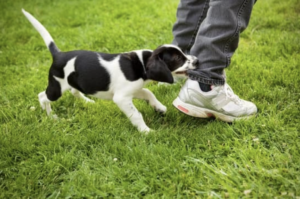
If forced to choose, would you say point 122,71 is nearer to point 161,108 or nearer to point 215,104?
point 161,108

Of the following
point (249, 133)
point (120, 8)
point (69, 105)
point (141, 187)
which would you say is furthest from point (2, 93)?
point (120, 8)

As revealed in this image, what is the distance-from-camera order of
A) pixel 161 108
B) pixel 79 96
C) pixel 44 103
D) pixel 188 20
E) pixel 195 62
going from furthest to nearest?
pixel 79 96 < pixel 188 20 < pixel 44 103 < pixel 161 108 < pixel 195 62

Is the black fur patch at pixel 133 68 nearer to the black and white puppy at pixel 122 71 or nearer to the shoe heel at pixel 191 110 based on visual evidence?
the black and white puppy at pixel 122 71

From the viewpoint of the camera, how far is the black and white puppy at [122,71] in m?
2.48

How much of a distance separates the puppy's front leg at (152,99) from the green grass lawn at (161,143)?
74 mm

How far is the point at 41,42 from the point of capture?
4480mm

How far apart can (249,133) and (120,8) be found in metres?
3.72

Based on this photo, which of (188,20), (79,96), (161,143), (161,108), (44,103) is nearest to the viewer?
(161,143)

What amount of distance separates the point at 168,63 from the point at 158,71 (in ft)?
0.69

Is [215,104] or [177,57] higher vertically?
[177,57]

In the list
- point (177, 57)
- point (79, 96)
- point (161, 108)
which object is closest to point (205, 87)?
point (177, 57)

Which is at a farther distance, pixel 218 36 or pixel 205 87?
pixel 205 87

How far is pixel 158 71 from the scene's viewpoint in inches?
92.6

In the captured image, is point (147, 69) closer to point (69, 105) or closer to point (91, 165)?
point (91, 165)
